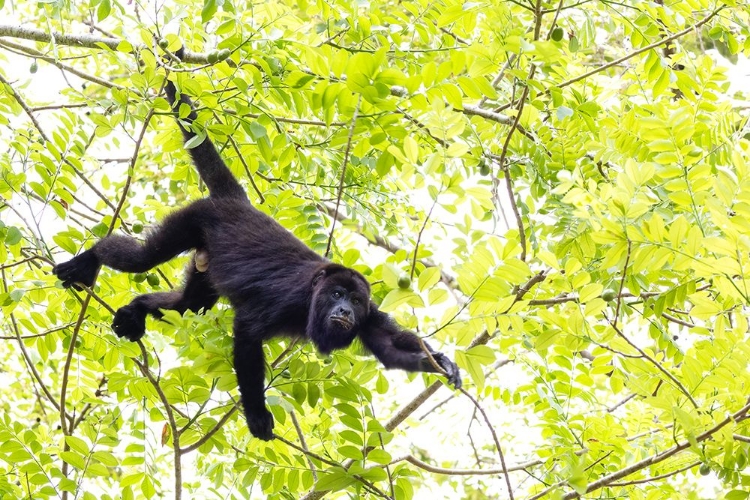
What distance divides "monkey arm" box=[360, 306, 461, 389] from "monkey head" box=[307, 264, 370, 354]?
74 mm

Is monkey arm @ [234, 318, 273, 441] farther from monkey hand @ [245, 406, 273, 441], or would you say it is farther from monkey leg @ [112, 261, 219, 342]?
monkey leg @ [112, 261, 219, 342]

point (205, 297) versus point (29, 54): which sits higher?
point (29, 54)

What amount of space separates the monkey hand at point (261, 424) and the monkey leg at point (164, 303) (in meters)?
0.84

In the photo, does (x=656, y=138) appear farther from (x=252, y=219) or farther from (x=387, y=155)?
(x=252, y=219)

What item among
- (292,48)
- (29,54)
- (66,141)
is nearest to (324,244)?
(292,48)

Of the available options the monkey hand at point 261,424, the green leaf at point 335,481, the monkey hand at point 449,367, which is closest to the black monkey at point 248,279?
the monkey hand at point 261,424

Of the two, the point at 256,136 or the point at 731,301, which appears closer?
the point at 731,301

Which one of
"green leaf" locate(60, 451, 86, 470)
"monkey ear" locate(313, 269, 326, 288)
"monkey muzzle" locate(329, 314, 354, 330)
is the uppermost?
"monkey ear" locate(313, 269, 326, 288)

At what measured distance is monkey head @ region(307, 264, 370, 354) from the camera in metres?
3.74

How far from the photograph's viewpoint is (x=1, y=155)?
338 centimetres

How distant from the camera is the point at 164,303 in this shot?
4.30 m

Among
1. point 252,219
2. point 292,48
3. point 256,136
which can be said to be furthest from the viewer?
point 252,219

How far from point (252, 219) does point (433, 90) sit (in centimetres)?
195

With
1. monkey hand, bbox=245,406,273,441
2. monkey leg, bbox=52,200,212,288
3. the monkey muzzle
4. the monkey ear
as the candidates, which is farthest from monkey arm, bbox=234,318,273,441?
monkey leg, bbox=52,200,212,288
